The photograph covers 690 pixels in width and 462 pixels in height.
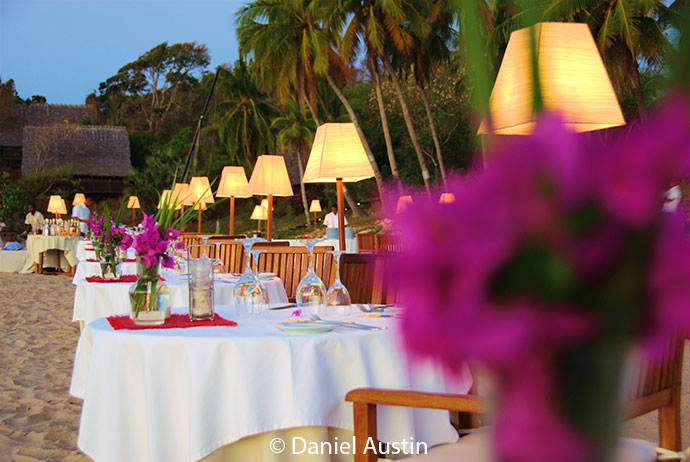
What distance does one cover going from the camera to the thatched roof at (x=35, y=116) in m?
38.6

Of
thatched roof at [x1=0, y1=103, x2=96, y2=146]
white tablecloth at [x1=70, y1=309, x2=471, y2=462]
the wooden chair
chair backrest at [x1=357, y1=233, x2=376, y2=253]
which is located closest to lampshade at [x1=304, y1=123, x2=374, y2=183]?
white tablecloth at [x1=70, y1=309, x2=471, y2=462]

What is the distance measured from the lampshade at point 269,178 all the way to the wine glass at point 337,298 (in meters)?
3.74

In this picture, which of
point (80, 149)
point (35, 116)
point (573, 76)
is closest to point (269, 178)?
point (573, 76)

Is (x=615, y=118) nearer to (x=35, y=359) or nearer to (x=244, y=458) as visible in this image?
(x=244, y=458)

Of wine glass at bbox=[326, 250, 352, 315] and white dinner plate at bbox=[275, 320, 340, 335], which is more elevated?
wine glass at bbox=[326, 250, 352, 315]

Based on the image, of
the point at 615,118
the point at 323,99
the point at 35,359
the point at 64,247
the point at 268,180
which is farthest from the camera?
the point at 323,99

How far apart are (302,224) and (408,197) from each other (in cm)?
3219

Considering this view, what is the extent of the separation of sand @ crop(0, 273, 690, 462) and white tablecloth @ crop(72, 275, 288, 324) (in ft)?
2.04

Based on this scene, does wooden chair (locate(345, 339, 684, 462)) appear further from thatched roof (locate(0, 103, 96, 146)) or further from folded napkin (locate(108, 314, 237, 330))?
thatched roof (locate(0, 103, 96, 146))

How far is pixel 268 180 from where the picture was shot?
6695 mm

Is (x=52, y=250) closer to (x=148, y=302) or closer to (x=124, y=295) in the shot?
(x=124, y=295)

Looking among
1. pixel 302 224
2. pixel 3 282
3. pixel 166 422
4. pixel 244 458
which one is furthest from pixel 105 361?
pixel 302 224

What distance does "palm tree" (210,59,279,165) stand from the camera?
35.5m

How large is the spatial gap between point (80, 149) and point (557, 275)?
39.9m
